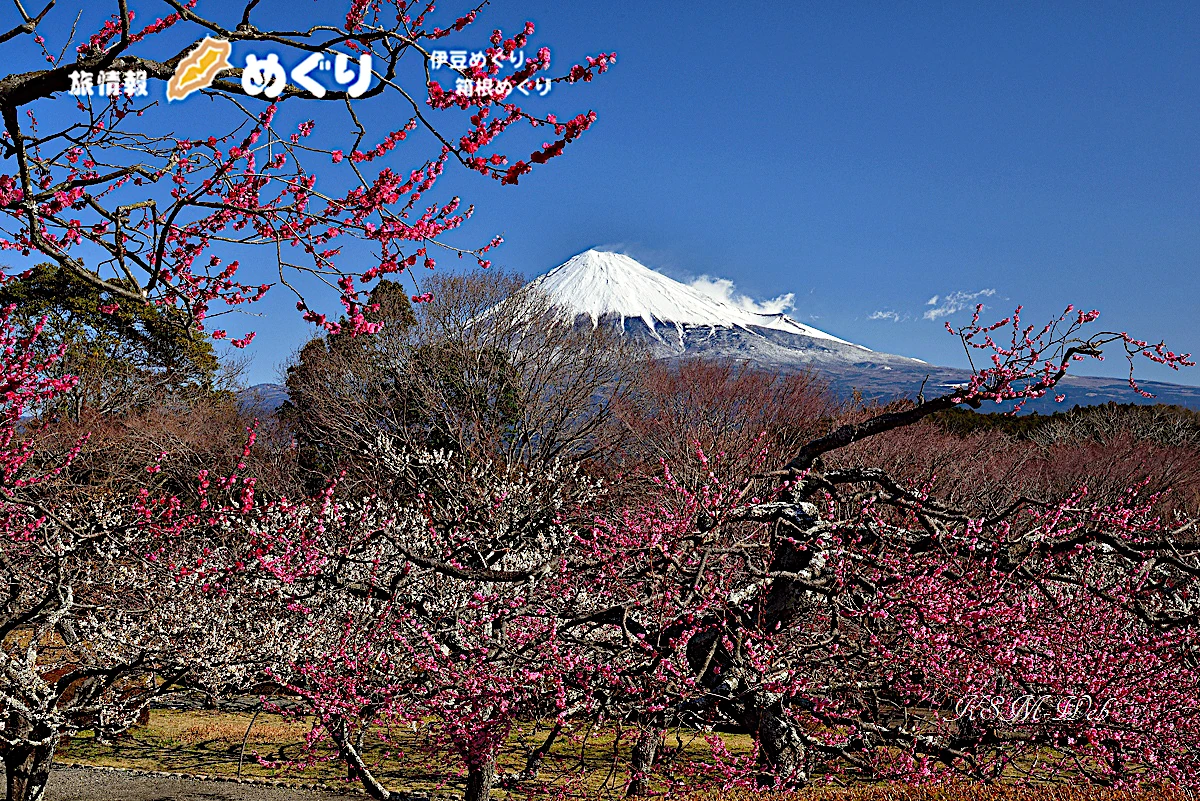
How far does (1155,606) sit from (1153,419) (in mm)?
28471

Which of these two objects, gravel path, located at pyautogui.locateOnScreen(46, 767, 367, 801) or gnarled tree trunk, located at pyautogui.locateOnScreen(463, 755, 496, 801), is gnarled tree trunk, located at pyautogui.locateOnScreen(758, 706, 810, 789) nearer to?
gnarled tree trunk, located at pyautogui.locateOnScreen(463, 755, 496, 801)

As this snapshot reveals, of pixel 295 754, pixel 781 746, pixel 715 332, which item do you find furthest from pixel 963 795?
pixel 715 332

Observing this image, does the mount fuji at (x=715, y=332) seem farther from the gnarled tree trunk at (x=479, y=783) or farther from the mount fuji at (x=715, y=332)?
the gnarled tree trunk at (x=479, y=783)

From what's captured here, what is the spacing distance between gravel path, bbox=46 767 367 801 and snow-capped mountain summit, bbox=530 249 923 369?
202 ft

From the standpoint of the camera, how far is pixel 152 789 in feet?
31.2

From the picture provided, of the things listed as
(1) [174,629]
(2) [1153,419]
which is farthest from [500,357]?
(2) [1153,419]

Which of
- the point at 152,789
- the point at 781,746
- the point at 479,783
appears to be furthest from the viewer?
the point at 152,789

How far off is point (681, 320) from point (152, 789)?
7947 cm

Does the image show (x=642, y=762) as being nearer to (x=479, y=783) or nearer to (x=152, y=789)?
(x=479, y=783)

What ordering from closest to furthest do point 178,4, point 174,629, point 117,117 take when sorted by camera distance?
1. point 178,4
2. point 117,117
3. point 174,629

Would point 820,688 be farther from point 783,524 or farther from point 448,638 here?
point 448,638

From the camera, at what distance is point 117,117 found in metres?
3.03

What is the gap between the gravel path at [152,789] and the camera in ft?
29.8

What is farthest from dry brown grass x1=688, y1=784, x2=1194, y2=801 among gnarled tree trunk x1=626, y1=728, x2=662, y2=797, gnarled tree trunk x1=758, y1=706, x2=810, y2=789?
gnarled tree trunk x1=626, y1=728, x2=662, y2=797
